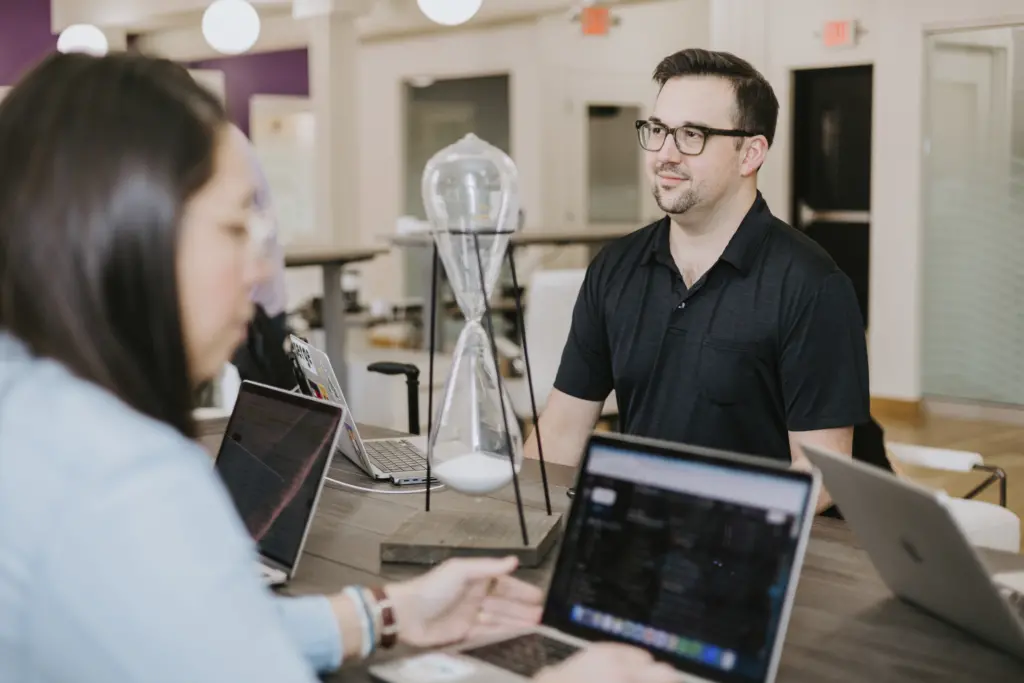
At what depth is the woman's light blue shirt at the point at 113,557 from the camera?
2.56ft

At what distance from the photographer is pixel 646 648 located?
1206mm

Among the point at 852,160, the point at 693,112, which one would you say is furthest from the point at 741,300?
the point at 852,160

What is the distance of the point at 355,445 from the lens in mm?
2111

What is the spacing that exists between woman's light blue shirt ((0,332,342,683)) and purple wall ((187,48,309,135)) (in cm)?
1132

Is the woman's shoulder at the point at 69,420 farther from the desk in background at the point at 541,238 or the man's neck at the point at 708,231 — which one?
the desk in background at the point at 541,238

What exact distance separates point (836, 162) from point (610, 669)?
665 centimetres

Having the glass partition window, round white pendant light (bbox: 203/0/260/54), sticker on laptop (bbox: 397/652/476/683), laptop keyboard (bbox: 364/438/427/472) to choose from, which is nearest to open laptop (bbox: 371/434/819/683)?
sticker on laptop (bbox: 397/652/476/683)

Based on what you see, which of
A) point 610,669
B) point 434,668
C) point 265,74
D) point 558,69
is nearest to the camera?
point 610,669

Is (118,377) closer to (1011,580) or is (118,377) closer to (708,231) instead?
(1011,580)

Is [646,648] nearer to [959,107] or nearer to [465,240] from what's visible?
[465,240]

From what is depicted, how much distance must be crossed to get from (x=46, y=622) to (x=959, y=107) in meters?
6.23

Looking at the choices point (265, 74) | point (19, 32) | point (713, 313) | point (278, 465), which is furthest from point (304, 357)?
point (265, 74)

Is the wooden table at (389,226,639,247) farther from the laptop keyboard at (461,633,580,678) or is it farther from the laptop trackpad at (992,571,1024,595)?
the laptop keyboard at (461,633,580,678)

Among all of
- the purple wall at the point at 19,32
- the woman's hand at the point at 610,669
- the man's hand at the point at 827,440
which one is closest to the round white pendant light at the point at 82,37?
the purple wall at the point at 19,32
